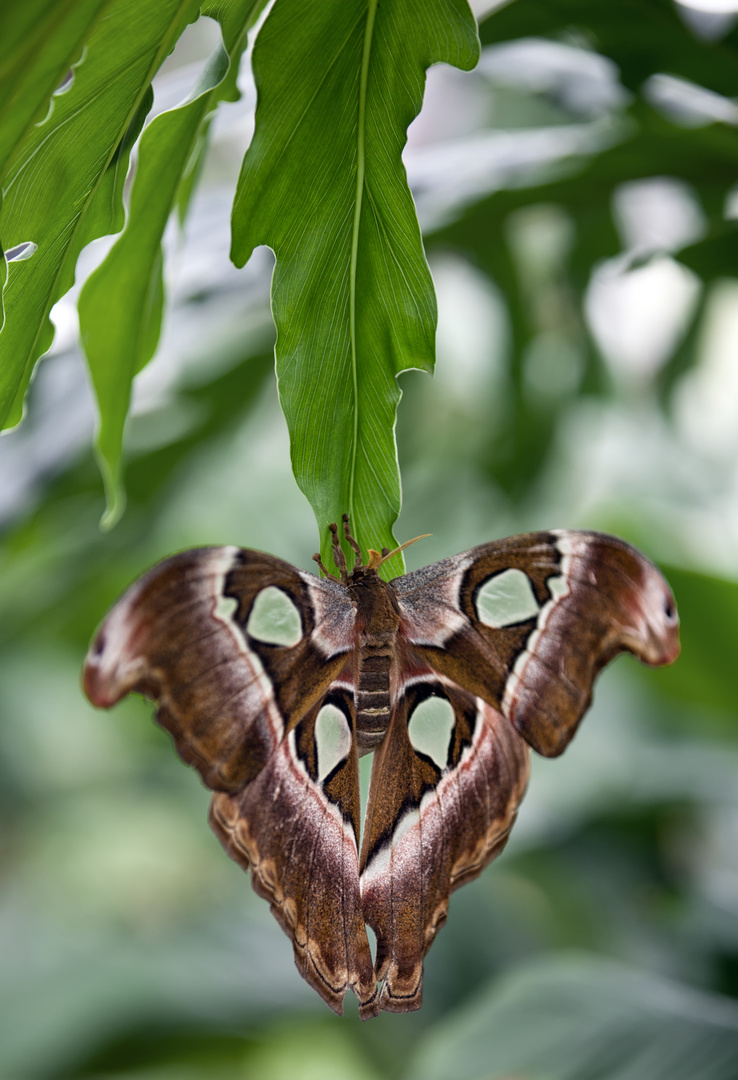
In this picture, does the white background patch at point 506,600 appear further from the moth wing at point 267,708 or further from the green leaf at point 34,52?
the green leaf at point 34,52

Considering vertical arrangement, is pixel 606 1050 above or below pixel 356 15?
below

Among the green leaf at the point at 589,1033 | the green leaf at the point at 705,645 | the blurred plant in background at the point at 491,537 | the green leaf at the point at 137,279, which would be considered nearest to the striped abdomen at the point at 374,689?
the green leaf at the point at 137,279

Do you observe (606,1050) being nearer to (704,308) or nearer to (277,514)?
(704,308)

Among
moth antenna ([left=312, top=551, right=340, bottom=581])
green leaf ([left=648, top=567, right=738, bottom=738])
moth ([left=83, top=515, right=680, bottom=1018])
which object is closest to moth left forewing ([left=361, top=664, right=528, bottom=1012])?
moth ([left=83, top=515, right=680, bottom=1018])

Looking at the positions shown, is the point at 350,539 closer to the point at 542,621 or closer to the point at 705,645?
the point at 542,621

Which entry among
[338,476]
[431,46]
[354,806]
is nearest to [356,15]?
[431,46]

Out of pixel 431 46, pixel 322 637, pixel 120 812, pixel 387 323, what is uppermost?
pixel 431 46

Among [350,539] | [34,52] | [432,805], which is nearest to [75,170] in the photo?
[34,52]
